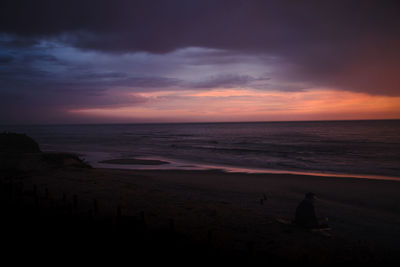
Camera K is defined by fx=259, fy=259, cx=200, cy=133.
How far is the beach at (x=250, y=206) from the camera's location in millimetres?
8516

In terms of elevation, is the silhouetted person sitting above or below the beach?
above

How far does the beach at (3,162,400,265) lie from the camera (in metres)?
8.52

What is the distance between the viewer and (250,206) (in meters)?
13.5

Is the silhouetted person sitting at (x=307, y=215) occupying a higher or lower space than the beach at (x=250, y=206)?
higher

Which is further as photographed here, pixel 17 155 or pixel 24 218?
pixel 17 155

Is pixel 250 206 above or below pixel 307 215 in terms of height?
below

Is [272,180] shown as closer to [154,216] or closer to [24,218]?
[154,216]

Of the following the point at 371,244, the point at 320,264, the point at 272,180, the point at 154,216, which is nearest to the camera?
the point at 320,264

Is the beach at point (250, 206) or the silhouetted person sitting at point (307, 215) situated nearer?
the beach at point (250, 206)

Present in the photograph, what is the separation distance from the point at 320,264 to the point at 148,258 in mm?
4688

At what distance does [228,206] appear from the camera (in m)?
13.2

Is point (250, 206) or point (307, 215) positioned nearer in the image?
point (307, 215)

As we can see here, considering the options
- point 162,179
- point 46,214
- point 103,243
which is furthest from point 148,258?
point 162,179

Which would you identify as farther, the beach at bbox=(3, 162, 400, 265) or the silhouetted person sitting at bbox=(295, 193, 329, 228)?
the silhouetted person sitting at bbox=(295, 193, 329, 228)
